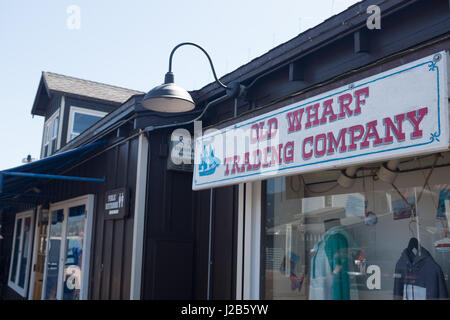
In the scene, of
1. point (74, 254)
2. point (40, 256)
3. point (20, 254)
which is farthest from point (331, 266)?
point (20, 254)

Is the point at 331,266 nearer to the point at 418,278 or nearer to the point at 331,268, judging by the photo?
the point at 331,268

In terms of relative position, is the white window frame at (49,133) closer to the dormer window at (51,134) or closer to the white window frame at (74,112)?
the dormer window at (51,134)

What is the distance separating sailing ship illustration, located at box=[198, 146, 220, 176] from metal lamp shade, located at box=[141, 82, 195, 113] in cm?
58

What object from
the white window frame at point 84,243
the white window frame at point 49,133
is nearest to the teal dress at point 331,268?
the white window frame at point 84,243

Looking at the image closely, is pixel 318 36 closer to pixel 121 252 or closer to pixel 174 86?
pixel 174 86

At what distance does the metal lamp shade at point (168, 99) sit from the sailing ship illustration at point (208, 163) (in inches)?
22.7

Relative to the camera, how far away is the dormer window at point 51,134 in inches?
576

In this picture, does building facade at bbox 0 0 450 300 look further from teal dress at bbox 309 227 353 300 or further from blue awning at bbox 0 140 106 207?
blue awning at bbox 0 140 106 207

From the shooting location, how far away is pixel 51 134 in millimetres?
15531

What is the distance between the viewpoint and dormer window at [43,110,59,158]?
14.6m

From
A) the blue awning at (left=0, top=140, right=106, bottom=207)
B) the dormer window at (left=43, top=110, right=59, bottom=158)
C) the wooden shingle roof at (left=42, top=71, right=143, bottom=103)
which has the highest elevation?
the wooden shingle roof at (left=42, top=71, right=143, bottom=103)

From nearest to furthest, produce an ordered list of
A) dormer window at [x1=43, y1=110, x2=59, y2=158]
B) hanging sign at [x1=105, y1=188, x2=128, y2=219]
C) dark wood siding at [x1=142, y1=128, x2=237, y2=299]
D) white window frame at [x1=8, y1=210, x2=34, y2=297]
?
dark wood siding at [x1=142, y1=128, x2=237, y2=299], hanging sign at [x1=105, y1=188, x2=128, y2=219], white window frame at [x1=8, y1=210, x2=34, y2=297], dormer window at [x1=43, y1=110, x2=59, y2=158]

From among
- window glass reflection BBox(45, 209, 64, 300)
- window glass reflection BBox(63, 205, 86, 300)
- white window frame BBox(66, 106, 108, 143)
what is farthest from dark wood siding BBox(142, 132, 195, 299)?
white window frame BBox(66, 106, 108, 143)

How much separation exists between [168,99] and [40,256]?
28.9 ft
